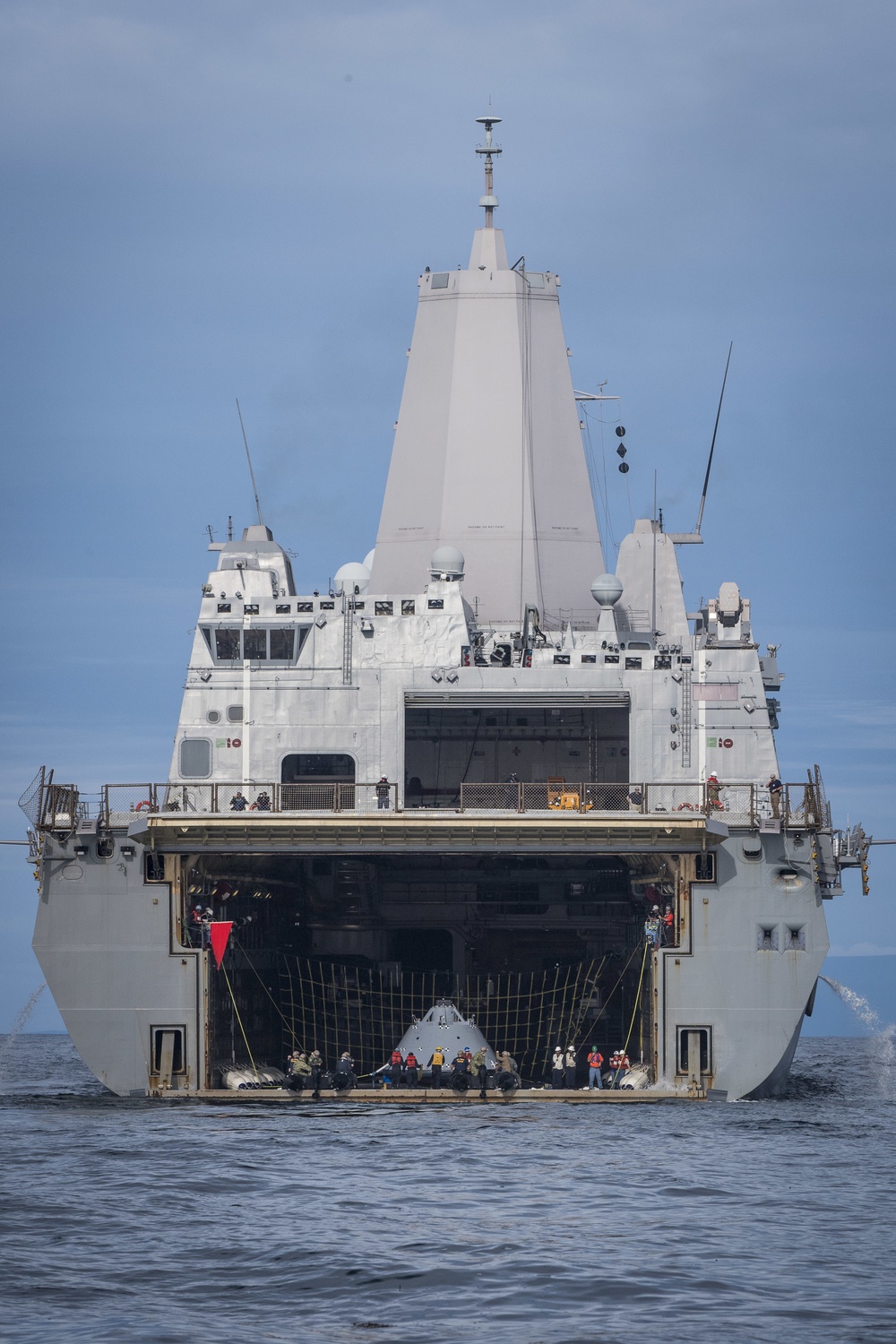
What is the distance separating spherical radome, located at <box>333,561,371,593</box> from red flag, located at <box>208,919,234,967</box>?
38.0 ft

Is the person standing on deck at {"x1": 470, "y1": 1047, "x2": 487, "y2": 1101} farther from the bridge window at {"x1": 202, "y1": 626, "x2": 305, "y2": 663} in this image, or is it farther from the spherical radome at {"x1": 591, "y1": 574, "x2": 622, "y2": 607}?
the spherical radome at {"x1": 591, "y1": 574, "x2": 622, "y2": 607}

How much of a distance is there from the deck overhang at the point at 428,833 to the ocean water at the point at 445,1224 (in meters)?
5.00

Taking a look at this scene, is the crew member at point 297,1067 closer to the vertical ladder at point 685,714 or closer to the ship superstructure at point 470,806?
the ship superstructure at point 470,806

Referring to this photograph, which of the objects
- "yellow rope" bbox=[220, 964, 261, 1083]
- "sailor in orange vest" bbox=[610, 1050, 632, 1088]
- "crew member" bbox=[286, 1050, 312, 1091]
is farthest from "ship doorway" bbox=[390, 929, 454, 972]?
"sailor in orange vest" bbox=[610, 1050, 632, 1088]

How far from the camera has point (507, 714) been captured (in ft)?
153

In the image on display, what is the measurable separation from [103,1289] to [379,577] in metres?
30.2

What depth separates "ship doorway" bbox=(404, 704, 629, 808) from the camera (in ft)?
151

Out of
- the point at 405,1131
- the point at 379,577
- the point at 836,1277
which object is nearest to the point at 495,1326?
the point at 836,1277

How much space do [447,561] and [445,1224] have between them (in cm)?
Result: 2290

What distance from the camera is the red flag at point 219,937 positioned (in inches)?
1480

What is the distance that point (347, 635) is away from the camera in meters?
42.8

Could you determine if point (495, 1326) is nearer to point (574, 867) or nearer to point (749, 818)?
point (749, 818)

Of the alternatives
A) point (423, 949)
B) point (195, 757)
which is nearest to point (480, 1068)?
point (195, 757)

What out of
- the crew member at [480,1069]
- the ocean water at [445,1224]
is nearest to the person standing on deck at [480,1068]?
the crew member at [480,1069]
